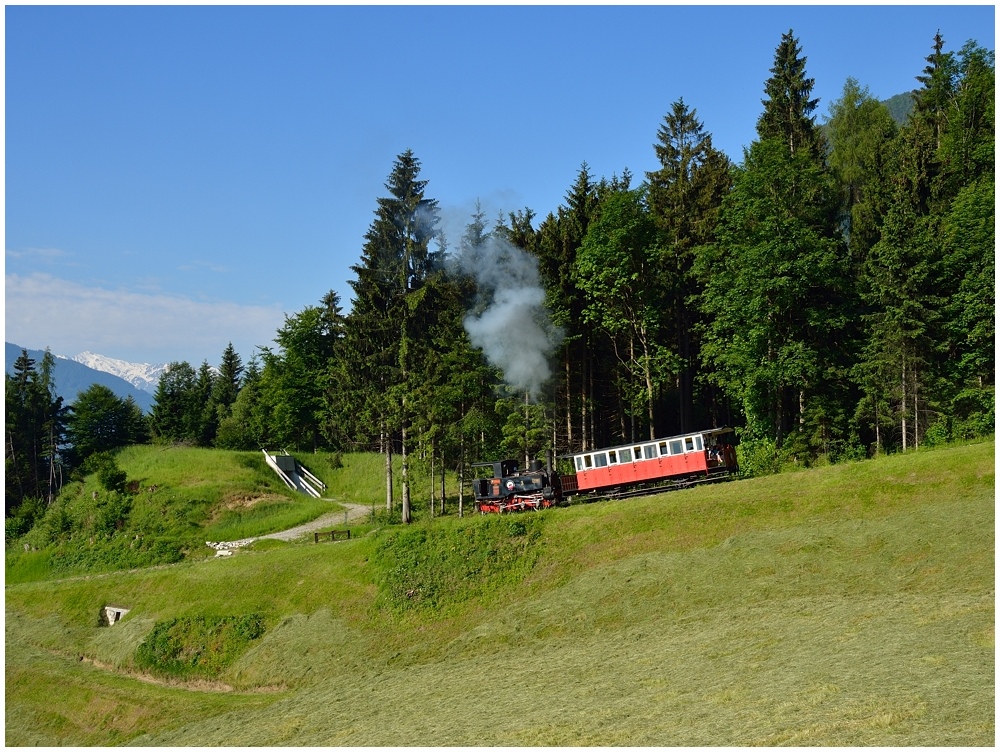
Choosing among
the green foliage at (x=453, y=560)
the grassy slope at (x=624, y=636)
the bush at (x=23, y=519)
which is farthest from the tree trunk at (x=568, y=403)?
the bush at (x=23, y=519)

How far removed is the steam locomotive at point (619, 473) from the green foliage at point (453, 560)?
4088mm

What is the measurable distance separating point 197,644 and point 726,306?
3295 cm

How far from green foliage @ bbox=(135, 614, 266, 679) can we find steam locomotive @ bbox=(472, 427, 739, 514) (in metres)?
13.6

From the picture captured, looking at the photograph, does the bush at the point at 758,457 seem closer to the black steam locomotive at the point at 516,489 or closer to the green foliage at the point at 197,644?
the black steam locomotive at the point at 516,489

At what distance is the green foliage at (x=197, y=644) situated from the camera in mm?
34250

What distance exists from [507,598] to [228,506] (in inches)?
1221

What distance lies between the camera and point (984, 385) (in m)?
44.4

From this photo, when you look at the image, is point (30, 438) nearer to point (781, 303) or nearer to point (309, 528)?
point (309, 528)

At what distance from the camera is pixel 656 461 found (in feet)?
139

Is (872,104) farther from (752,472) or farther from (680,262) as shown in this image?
(752,472)

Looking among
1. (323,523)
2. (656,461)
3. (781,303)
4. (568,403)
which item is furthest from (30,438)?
(781,303)

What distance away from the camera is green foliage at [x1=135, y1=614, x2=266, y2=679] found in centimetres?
3425

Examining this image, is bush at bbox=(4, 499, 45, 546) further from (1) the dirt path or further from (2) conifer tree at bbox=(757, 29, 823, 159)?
(2) conifer tree at bbox=(757, 29, 823, 159)

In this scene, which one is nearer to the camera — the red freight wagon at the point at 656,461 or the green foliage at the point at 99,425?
the red freight wagon at the point at 656,461
